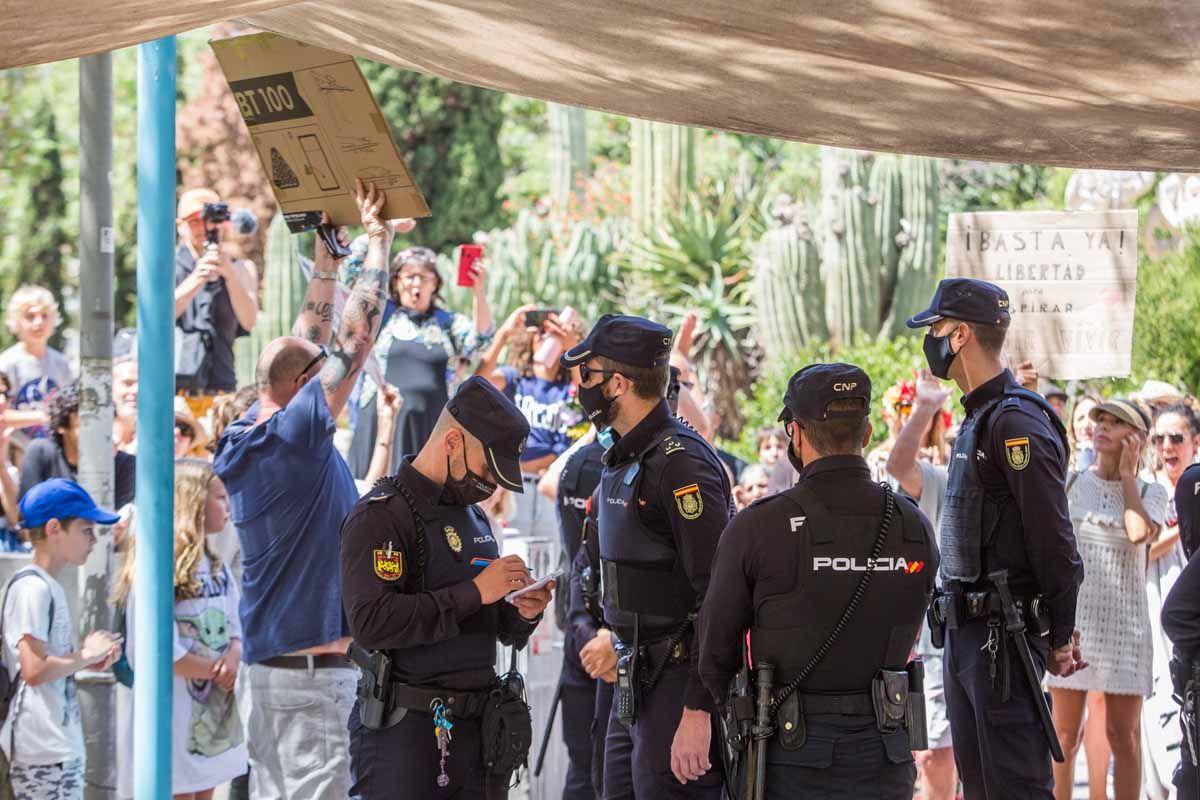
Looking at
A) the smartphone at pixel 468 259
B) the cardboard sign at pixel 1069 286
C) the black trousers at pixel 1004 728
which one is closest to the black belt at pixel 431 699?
the black trousers at pixel 1004 728

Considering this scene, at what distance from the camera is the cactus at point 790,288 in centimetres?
1936

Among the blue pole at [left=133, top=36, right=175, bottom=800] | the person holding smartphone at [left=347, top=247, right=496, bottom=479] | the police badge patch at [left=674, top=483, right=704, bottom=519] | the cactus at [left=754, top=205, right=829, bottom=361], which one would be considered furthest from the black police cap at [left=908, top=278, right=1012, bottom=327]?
the cactus at [left=754, top=205, right=829, bottom=361]

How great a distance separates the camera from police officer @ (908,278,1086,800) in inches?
229

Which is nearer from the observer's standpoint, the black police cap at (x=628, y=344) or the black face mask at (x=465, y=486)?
the black face mask at (x=465, y=486)

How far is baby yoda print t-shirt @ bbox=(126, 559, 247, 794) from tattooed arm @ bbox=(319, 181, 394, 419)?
48.0 inches

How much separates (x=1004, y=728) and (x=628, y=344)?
6.56ft

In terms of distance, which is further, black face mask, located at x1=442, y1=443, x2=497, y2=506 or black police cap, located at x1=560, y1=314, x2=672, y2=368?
black police cap, located at x1=560, y1=314, x2=672, y2=368

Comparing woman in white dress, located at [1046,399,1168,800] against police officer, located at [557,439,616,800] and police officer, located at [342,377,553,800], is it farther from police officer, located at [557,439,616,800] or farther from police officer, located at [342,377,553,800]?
police officer, located at [342,377,553,800]

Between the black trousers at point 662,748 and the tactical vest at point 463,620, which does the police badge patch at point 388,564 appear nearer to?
the tactical vest at point 463,620

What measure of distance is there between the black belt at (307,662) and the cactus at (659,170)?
18.3 m

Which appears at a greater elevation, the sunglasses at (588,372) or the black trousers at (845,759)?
the sunglasses at (588,372)

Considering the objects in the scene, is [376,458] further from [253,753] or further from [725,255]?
[725,255]

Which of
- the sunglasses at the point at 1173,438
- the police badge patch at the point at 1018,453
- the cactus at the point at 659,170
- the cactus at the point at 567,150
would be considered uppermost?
the cactus at the point at 567,150

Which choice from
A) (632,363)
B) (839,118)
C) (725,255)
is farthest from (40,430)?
(725,255)
